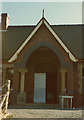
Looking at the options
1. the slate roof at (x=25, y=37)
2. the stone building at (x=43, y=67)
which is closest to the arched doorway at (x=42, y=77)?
the stone building at (x=43, y=67)

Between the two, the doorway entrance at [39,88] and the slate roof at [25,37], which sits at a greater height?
the slate roof at [25,37]

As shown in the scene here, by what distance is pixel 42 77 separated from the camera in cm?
1742

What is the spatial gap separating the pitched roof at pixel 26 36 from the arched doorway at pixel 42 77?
2.43 m

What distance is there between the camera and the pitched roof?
1897 cm

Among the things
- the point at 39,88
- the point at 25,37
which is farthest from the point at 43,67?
the point at 25,37

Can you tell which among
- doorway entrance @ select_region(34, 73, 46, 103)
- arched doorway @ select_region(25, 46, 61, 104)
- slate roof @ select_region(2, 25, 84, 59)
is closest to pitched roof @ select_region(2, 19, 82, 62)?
slate roof @ select_region(2, 25, 84, 59)

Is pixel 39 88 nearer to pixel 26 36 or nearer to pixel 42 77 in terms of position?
pixel 42 77

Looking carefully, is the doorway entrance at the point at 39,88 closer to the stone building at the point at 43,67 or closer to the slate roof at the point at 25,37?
the stone building at the point at 43,67

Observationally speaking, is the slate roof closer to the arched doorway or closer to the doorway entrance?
the arched doorway

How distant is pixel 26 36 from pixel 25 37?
0.82 feet

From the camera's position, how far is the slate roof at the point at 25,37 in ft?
62.2

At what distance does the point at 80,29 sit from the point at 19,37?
678 cm

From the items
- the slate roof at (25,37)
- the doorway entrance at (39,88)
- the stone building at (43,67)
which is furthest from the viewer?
the slate roof at (25,37)

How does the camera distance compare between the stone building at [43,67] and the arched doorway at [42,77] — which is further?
the arched doorway at [42,77]
